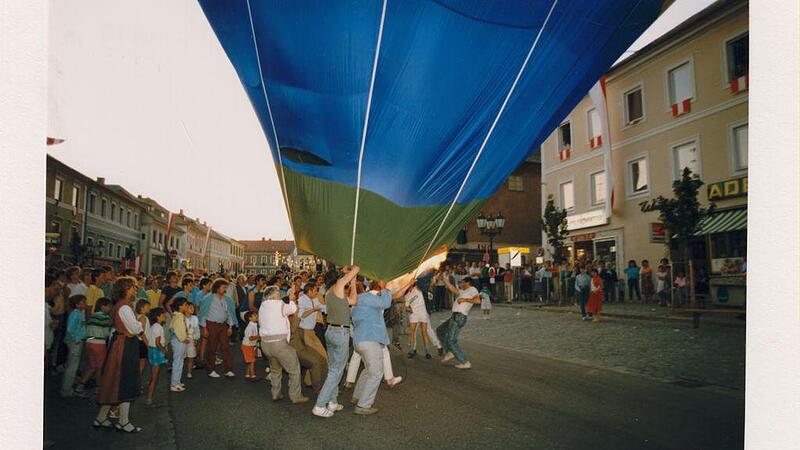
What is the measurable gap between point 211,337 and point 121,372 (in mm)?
2807

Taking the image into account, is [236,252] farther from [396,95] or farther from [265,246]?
[265,246]

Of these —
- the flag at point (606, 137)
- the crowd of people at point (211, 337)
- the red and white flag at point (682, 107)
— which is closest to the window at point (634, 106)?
the flag at point (606, 137)

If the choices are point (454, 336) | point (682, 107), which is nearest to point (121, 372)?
point (454, 336)

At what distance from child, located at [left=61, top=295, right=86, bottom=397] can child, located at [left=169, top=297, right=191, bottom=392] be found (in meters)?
1.01

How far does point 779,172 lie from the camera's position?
346 centimetres

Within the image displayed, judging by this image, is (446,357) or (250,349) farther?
(446,357)

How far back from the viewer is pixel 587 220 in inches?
849

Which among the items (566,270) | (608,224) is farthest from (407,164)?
(608,224)

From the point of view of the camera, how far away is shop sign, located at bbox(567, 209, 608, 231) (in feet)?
67.7

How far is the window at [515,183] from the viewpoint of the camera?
31766 millimetres

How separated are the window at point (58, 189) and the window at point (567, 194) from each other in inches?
834

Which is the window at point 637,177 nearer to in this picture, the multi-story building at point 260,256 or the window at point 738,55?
the window at point 738,55

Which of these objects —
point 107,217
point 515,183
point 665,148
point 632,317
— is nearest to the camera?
point 107,217

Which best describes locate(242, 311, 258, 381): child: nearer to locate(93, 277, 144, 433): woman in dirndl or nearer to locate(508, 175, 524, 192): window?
locate(93, 277, 144, 433): woman in dirndl
